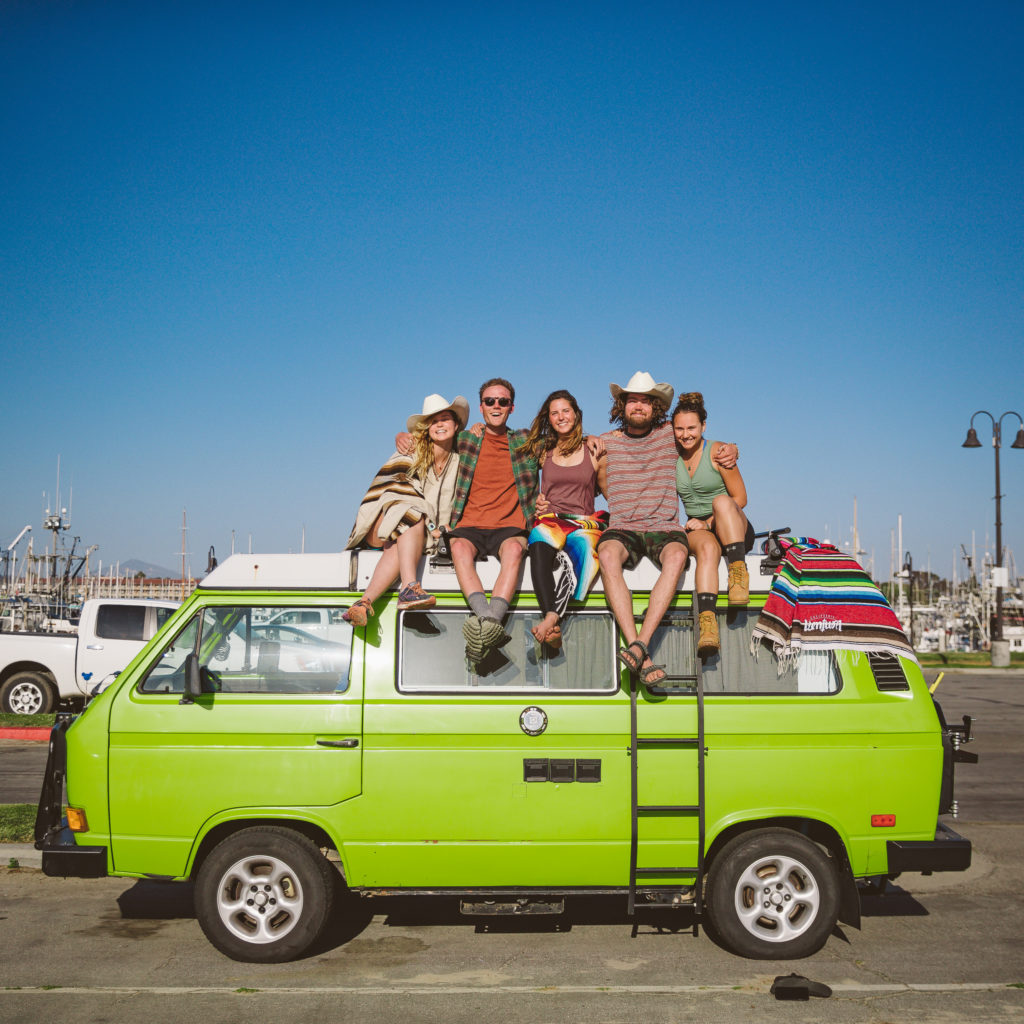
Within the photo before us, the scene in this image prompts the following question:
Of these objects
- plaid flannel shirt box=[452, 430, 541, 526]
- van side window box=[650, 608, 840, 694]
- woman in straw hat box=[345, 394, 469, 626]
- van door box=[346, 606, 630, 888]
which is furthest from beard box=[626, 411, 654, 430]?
A: van door box=[346, 606, 630, 888]

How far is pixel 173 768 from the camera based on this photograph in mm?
5758

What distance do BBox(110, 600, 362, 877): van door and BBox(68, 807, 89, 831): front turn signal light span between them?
180 mm

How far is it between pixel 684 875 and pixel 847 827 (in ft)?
3.26

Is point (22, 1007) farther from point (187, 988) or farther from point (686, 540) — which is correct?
point (686, 540)

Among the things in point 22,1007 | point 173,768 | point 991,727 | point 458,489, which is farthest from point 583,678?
point 991,727

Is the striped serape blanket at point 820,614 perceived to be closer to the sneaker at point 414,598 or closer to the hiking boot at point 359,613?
the sneaker at point 414,598

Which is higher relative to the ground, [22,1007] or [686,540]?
[686,540]

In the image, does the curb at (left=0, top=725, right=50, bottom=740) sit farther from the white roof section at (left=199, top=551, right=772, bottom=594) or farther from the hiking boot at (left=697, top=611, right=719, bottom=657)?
the hiking boot at (left=697, top=611, right=719, bottom=657)

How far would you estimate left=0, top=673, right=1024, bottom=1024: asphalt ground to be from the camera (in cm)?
516

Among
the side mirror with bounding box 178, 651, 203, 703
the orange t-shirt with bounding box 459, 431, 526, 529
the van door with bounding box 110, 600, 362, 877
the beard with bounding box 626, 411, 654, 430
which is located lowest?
the van door with bounding box 110, 600, 362, 877

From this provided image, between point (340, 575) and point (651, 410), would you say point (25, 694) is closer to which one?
point (340, 575)

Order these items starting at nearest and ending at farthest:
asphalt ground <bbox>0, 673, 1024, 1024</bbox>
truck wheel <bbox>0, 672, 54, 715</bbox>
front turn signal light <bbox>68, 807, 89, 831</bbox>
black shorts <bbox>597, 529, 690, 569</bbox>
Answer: asphalt ground <bbox>0, 673, 1024, 1024</bbox>, front turn signal light <bbox>68, 807, 89, 831</bbox>, black shorts <bbox>597, 529, 690, 569</bbox>, truck wheel <bbox>0, 672, 54, 715</bbox>

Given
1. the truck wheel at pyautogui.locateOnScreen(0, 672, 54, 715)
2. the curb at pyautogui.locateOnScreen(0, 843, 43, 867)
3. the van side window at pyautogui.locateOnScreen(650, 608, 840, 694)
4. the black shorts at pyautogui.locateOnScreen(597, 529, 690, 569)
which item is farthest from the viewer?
the truck wheel at pyautogui.locateOnScreen(0, 672, 54, 715)

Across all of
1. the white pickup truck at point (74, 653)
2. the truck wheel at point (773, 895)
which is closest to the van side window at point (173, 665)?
the truck wheel at point (773, 895)
